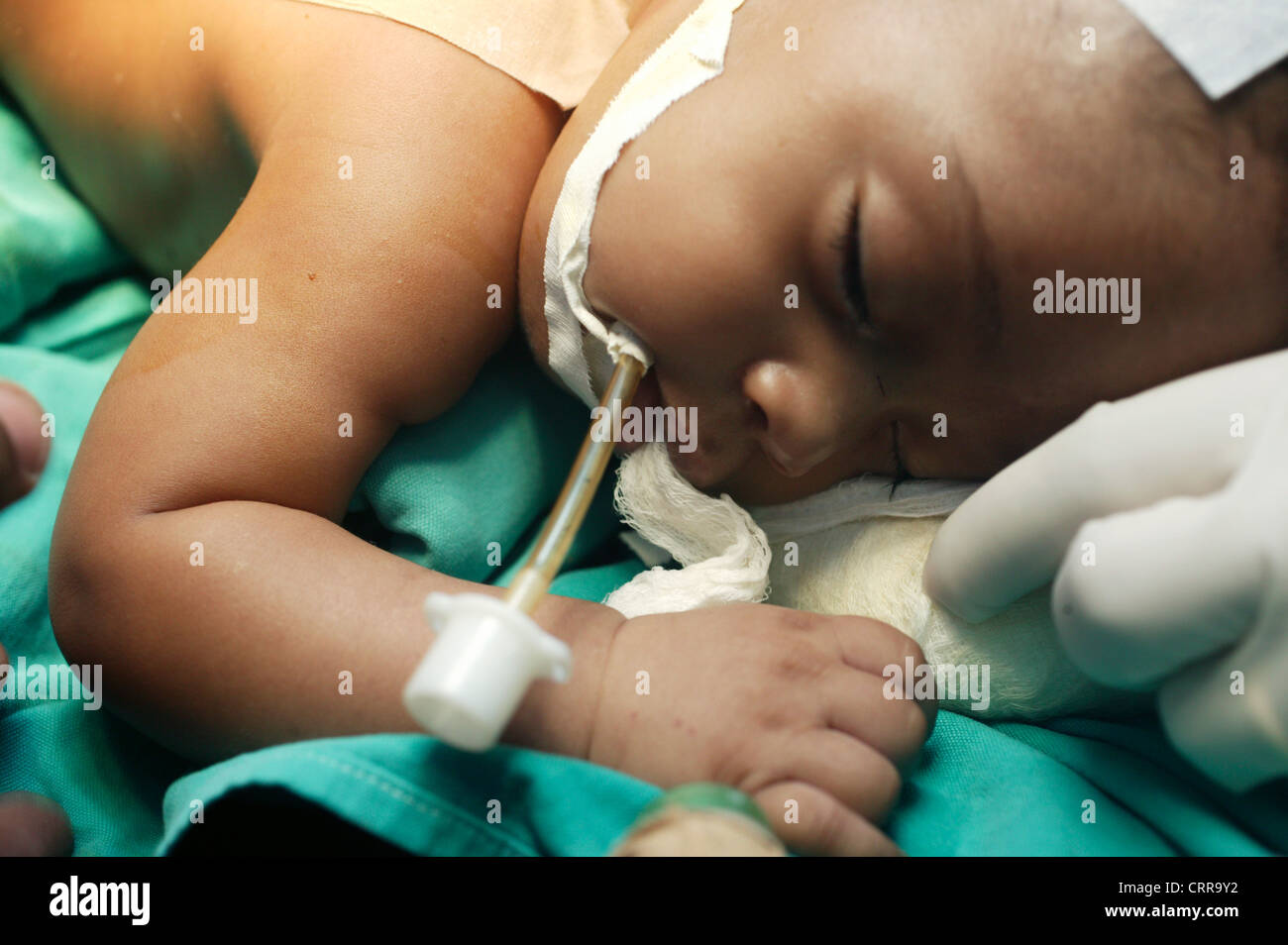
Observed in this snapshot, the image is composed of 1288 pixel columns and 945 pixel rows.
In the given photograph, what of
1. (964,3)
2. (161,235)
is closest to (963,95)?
(964,3)

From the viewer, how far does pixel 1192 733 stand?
624 mm

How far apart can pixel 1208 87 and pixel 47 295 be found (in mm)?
1173

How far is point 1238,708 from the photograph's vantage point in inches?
23.2

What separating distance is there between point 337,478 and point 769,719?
16.6 inches

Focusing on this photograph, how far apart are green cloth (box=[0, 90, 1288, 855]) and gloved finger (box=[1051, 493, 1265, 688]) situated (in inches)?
6.6

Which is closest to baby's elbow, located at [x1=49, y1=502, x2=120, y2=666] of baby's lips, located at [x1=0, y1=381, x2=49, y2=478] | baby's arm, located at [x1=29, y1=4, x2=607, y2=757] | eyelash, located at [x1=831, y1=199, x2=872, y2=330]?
baby's arm, located at [x1=29, y1=4, x2=607, y2=757]

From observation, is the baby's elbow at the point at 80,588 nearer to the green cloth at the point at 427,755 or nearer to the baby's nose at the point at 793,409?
the green cloth at the point at 427,755

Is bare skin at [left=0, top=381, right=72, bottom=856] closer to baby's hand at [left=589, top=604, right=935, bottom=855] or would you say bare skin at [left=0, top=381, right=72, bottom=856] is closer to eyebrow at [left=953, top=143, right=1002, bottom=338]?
baby's hand at [left=589, top=604, right=935, bottom=855]

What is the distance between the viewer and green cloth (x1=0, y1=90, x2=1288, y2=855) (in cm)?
60

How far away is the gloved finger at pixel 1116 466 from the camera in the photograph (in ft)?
1.99

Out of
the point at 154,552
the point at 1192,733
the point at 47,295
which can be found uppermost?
the point at 47,295
